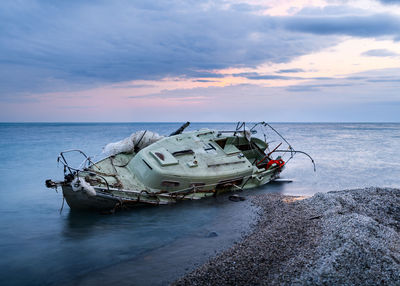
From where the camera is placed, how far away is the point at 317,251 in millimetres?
7184

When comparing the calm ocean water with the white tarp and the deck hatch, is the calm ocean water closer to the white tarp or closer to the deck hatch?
the deck hatch

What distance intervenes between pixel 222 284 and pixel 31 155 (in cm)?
3154

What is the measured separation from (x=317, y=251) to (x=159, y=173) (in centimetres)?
709

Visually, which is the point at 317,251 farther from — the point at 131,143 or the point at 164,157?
the point at 131,143

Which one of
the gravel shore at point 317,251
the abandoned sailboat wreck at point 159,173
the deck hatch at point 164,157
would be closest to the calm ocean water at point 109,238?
the abandoned sailboat wreck at point 159,173

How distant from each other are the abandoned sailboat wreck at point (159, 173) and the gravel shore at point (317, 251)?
384cm

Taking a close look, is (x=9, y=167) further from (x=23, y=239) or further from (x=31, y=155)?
(x=23, y=239)

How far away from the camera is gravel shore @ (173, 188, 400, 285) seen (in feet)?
19.6

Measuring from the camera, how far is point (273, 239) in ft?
27.7

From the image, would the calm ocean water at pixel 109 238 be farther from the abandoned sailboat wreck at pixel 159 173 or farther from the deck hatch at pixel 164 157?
the deck hatch at pixel 164 157

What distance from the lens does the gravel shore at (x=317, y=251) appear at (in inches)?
235

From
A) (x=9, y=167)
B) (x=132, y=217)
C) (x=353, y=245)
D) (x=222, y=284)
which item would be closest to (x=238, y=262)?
(x=222, y=284)

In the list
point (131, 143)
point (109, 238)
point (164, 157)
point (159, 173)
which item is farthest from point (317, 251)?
point (131, 143)

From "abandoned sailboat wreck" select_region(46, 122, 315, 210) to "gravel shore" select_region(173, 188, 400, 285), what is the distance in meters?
3.84
